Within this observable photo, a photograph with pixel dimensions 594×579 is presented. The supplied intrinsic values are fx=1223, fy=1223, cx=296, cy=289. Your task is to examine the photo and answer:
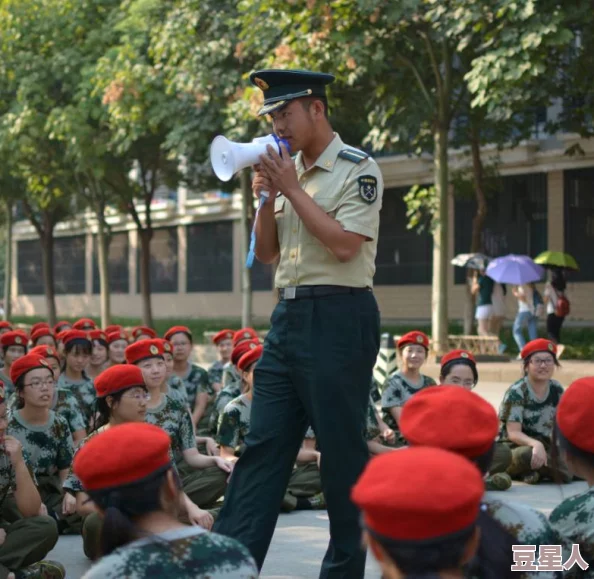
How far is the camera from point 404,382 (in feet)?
32.8

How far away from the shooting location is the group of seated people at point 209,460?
8.19 feet

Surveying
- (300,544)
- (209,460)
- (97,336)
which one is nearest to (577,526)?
(300,544)

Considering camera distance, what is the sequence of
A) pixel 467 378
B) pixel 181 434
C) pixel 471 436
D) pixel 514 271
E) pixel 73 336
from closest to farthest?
pixel 471 436 < pixel 181 434 < pixel 467 378 < pixel 73 336 < pixel 514 271

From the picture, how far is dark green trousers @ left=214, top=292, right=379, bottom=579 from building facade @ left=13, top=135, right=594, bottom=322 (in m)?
16.6

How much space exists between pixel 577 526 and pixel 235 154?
1.79 metres

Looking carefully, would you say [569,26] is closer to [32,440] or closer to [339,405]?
[32,440]

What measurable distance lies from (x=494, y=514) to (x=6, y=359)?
7.89 metres

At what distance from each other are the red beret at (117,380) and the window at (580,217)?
21995mm

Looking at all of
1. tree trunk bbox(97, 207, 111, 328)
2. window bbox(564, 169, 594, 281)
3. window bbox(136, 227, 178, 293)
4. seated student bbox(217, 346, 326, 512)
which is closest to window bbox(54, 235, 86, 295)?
window bbox(136, 227, 178, 293)

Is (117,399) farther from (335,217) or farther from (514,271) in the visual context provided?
(514,271)

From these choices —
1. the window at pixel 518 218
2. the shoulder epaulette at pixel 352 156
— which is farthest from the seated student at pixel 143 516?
the window at pixel 518 218

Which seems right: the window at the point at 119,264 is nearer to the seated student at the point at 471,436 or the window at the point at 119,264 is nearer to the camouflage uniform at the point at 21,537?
the camouflage uniform at the point at 21,537

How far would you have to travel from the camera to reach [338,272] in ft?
15.1

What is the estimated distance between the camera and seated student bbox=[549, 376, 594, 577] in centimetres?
370
